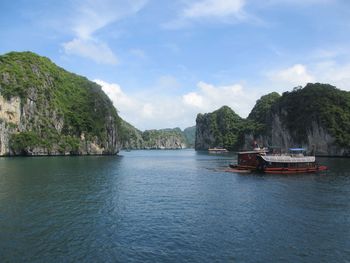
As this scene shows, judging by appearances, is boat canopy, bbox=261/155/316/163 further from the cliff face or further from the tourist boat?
the cliff face

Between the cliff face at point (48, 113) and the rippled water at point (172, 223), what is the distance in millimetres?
95496

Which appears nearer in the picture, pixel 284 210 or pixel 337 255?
pixel 337 255

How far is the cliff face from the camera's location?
140375mm

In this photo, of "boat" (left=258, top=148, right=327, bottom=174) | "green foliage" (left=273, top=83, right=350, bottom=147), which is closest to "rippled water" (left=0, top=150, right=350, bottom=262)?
"boat" (left=258, top=148, right=327, bottom=174)

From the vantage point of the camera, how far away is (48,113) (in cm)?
15925

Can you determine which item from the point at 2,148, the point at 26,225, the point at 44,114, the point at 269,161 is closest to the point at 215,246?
the point at 26,225

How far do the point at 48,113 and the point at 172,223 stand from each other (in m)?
142

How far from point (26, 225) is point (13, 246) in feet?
18.7

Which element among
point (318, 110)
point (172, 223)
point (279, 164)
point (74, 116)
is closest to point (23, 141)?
point (74, 116)

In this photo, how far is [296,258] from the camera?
75.7 ft

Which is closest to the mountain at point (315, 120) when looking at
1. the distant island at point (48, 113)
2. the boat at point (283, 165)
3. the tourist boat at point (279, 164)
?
the tourist boat at point (279, 164)

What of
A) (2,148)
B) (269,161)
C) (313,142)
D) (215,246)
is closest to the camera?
(215,246)

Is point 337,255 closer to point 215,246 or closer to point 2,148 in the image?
point 215,246

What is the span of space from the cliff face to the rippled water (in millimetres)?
95496
